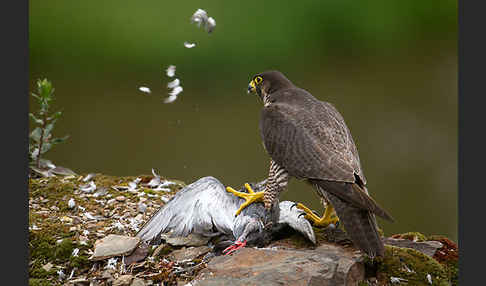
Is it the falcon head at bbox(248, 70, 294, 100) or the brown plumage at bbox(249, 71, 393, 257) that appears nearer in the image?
the brown plumage at bbox(249, 71, 393, 257)

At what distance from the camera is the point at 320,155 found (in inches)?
99.3

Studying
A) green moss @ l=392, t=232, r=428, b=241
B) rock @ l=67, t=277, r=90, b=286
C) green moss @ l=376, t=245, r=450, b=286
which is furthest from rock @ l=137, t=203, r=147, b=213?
green moss @ l=392, t=232, r=428, b=241

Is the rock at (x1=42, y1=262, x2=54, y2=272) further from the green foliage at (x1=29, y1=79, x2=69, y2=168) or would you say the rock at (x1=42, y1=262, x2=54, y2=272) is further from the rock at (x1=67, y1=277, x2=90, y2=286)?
the green foliage at (x1=29, y1=79, x2=69, y2=168)

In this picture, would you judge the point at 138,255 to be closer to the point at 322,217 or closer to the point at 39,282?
the point at 39,282

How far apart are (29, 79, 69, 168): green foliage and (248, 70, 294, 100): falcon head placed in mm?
1167

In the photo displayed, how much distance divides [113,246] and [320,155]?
3.48ft

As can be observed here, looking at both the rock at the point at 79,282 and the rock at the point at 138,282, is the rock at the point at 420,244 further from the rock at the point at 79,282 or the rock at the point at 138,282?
the rock at the point at 79,282

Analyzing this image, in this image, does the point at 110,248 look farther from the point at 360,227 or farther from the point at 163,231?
the point at 360,227

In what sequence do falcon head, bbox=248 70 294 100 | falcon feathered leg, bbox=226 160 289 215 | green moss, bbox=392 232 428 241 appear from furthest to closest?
falcon head, bbox=248 70 294 100, green moss, bbox=392 232 428 241, falcon feathered leg, bbox=226 160 289 215

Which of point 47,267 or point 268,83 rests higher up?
point 268,83

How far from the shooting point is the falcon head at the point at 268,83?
3059 mm

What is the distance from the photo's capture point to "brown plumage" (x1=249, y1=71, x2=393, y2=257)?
2.33m

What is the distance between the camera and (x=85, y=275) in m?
2.42

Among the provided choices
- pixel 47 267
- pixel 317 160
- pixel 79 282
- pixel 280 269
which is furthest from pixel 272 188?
pixel 47 267
